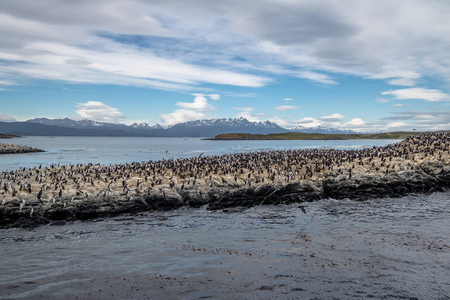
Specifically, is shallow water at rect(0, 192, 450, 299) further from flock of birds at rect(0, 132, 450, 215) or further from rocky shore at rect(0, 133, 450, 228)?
flock of birds at rect(0, 132, 450, 215)

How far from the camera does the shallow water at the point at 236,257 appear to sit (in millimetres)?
12484

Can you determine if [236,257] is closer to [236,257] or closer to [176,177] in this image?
[236,257]

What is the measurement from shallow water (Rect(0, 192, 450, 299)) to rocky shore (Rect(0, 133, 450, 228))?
232 cm

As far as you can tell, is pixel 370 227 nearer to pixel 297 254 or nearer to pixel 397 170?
pixel 297 254

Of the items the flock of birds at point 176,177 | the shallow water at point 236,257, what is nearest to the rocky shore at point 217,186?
the flock of birds at point 176,177

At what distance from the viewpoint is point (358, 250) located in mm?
16531

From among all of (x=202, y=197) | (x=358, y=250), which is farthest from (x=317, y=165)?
→ (x=358, y=250)

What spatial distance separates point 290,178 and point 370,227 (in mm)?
12261

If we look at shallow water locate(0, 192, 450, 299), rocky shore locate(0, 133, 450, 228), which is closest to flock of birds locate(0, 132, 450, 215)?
rocky shore locate(0, 133, 450, 228)

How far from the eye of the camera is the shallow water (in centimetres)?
1248

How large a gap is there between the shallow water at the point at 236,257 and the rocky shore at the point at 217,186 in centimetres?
232

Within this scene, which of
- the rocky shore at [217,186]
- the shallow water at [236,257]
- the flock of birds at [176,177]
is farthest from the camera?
the flock of birds at [176,177]

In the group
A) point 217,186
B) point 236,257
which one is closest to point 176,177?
point 217,186

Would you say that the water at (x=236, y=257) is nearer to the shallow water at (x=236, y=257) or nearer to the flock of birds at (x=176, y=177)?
the shallow water at (x=236, y=257)
